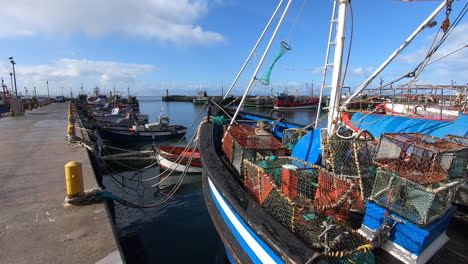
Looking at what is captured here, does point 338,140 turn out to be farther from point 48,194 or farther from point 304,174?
point 48,194

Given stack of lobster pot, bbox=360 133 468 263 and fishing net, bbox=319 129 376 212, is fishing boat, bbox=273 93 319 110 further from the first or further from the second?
stack of lobster pot, bbox=360 133 468 263

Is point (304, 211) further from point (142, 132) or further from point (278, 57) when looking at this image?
point (142, 132)

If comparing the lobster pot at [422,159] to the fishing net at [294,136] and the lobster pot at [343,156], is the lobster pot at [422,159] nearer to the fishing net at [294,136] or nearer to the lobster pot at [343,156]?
the lobster pot at [343,156]

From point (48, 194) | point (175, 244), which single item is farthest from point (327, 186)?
point (48, 194)

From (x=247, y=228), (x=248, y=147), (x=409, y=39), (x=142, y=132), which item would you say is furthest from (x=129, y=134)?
(x=409, y=39)

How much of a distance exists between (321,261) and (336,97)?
11.5 ft

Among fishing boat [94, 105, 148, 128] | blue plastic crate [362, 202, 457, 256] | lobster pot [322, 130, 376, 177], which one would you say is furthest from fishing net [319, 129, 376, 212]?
fishing boat [94, 105, 148, 128]

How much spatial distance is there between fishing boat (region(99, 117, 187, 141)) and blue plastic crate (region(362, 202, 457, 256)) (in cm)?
2250

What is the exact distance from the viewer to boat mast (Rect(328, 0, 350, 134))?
187 inches

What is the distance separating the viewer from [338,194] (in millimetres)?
3791

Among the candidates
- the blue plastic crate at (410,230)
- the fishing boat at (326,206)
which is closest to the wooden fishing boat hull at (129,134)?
the fishing boat at (326,206)

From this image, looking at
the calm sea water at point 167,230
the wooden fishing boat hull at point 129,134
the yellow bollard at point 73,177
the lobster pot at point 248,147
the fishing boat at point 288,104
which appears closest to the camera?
the yellow bollard at point 73,177

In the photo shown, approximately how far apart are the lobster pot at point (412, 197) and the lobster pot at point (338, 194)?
1.38 feet

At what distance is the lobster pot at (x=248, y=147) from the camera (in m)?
5.63
